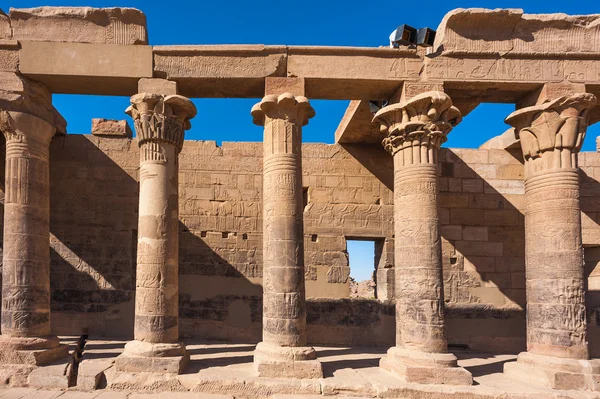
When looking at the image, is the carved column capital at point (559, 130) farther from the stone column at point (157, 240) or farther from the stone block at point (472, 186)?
the stone column at point (157, 240)

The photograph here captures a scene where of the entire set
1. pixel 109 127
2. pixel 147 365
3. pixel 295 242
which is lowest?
pixel 147 365

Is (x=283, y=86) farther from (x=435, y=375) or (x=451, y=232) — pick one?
(x=451, y=232)

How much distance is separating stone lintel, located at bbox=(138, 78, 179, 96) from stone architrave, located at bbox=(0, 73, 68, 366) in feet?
7.06

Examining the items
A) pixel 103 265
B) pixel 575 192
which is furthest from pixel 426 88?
pixel 103 265

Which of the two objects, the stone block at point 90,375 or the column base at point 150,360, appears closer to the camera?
the stone block at point 90,375

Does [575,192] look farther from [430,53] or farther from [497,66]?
[430,53]

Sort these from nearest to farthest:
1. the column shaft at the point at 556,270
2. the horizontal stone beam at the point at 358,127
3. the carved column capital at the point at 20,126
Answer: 1. the column shaft at the point at 556,270
2. the carved column capital at the point at 20,126
3. the horizontal stone beam at the point at 358,127

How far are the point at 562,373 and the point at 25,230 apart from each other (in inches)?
391

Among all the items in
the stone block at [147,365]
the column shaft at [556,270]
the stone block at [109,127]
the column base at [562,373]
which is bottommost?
the column base at [562,373]

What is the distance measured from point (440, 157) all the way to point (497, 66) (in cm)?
435

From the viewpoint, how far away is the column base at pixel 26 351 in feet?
27.3

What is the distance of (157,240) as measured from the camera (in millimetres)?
8602

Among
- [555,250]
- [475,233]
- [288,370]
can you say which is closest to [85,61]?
[288,370]

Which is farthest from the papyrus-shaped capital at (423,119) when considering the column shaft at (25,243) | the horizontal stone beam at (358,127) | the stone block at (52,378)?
the stone block at (52,378)
